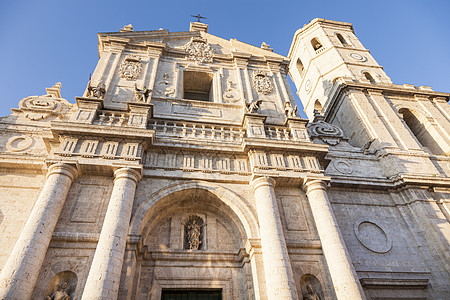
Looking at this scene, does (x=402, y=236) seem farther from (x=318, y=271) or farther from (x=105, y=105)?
(x=105, y=105)

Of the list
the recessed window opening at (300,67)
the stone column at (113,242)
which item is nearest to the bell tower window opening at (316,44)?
the recessed window opening at (300,67)

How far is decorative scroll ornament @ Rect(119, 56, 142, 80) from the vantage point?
44.8 feet

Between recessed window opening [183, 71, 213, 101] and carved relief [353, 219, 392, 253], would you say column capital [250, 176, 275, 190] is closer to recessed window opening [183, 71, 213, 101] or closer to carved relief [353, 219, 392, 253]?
carved relief [353, 219, 392, 253]

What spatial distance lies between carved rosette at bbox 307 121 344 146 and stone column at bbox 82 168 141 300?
870 cm

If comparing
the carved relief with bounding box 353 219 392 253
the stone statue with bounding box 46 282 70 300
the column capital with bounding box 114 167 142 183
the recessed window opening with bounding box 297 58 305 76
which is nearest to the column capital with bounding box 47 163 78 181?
the column capital with bounding box 114 167 142 183

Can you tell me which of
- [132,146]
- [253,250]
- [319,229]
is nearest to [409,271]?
[319,229]

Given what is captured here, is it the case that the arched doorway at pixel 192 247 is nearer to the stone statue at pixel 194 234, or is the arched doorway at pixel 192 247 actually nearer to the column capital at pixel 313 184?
the stone statue at pixel 194 234

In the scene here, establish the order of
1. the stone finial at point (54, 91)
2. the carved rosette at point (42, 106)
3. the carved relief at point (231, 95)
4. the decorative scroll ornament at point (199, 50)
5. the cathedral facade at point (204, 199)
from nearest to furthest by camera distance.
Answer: the cathedral facade at point (204, 199)
the carved rosette at point (42, 106)
the stone finial at point (54, 91)
the carved relief at point (231, 95)
the decorative scroll ornament at point (199, 50)

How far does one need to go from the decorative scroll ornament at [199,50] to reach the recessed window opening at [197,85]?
2.47 ft

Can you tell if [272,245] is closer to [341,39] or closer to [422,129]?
[422,129]

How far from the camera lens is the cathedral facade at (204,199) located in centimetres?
782

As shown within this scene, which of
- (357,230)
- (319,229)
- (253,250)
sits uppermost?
(357,230)

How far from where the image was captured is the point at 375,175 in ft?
41.5

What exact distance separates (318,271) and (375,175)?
5958 mm
